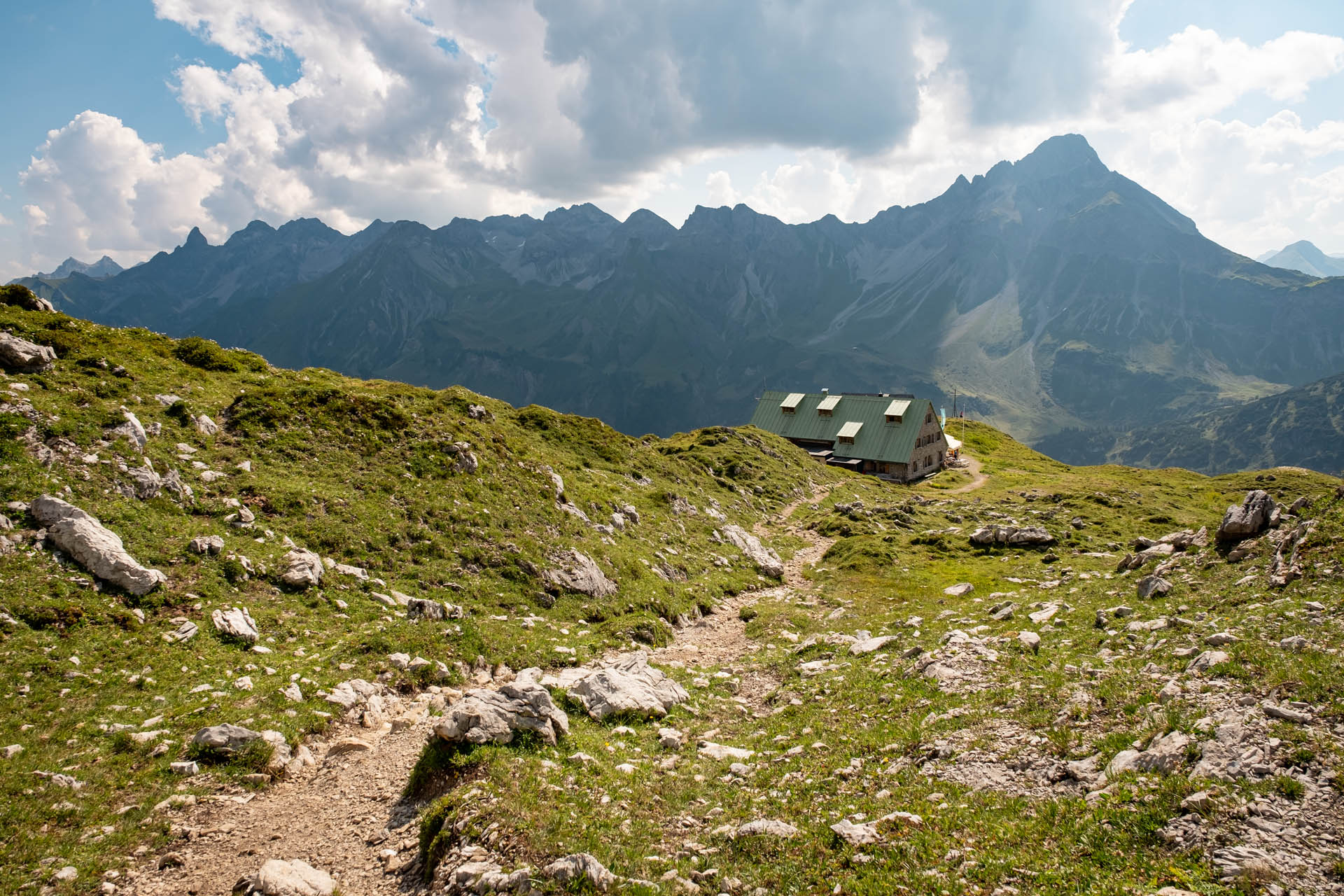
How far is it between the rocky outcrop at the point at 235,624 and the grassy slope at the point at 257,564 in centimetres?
29

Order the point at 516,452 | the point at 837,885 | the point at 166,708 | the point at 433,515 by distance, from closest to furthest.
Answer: the point at 837,885, the point at 166,708, the point at 433,515, the point at 516,452

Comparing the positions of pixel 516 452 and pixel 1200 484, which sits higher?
pixel 1200 484

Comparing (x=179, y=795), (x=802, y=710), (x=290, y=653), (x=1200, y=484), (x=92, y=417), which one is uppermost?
(x=1200, y=484)

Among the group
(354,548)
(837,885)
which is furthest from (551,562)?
(837,885)

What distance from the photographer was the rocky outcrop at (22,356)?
22.8 metres

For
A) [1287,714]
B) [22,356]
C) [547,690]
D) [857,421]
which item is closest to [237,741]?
[547,690]

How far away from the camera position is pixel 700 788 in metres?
12.5

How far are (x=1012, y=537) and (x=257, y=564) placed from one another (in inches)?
1668

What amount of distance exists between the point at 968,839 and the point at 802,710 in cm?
704

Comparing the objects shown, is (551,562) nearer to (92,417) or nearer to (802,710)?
(802,710)

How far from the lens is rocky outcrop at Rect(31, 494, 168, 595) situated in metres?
16.9

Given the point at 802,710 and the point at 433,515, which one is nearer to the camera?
the point at 802,710

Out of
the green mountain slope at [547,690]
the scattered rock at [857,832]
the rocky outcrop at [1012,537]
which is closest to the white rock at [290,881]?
the green mountain slope at [547,690]

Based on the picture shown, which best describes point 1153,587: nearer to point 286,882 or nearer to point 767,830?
point 767,830
